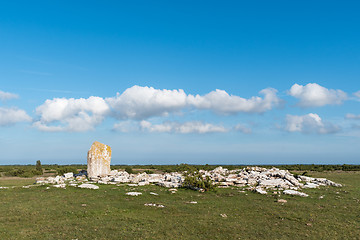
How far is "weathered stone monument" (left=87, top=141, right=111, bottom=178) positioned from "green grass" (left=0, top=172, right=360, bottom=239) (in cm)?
1102

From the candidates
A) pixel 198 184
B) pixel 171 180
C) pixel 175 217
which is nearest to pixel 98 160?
pixel 171 180

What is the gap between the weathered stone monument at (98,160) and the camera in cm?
3170

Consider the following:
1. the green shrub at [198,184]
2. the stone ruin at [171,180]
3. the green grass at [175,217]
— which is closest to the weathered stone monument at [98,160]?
the stone ruin at [171,180]

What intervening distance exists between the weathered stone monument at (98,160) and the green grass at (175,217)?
11.0 meters

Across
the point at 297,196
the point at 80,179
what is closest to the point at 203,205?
the point at 297,196

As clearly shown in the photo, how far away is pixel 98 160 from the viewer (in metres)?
32.0

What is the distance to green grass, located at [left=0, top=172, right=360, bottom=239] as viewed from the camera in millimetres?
11219

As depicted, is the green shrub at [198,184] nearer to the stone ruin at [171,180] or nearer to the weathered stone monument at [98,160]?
the stone ruin at [171,180]

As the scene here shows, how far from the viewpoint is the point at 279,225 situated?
12680mm

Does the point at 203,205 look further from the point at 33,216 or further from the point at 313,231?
the point at 33,216

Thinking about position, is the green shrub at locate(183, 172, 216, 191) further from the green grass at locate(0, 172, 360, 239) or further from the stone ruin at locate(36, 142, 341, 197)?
the green grass at locate(0, 172, 360, 239)

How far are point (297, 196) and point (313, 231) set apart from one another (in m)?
9.26

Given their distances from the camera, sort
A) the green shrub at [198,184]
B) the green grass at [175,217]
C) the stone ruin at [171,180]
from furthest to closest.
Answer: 1. the stone ruin at [171,180]
2. the green shrub at [198,184]
3. the green grass at [175,217]

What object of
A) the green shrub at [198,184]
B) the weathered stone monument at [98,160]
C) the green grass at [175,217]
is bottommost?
the green grass at [175,217]
